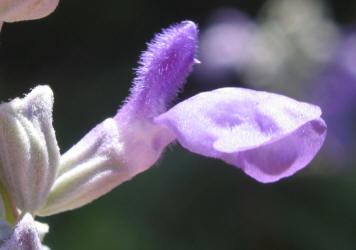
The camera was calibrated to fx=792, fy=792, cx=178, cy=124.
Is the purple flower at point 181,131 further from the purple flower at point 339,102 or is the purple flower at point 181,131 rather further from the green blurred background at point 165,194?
the purple flower at point 339,102

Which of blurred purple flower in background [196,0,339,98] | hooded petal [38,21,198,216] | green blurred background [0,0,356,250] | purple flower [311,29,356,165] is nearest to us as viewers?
hooded petal [38,21,198,216]

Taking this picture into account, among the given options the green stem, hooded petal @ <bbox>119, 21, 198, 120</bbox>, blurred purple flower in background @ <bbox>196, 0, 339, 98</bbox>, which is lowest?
blurred purple flower in background @ <bbox>196, 0, 339, 98</bbox>

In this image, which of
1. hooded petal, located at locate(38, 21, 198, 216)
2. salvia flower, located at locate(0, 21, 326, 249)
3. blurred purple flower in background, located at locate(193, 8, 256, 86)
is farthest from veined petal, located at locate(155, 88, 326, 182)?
blurred purple flower in background, located at locate(193, 8, 256, 86)

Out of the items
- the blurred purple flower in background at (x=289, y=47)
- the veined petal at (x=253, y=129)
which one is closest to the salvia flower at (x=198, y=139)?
the veined petal at (x=253, y=129)

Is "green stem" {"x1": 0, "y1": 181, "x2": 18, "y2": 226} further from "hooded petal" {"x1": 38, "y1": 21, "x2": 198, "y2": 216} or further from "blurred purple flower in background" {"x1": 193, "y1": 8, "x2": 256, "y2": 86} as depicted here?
"blurred purple flower in background" {"x1": 193, "y1": 8, "x2": 256, "y2": 86}

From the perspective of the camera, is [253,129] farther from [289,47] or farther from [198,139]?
[289,47]

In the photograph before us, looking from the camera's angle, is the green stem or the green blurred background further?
the green blurred background
